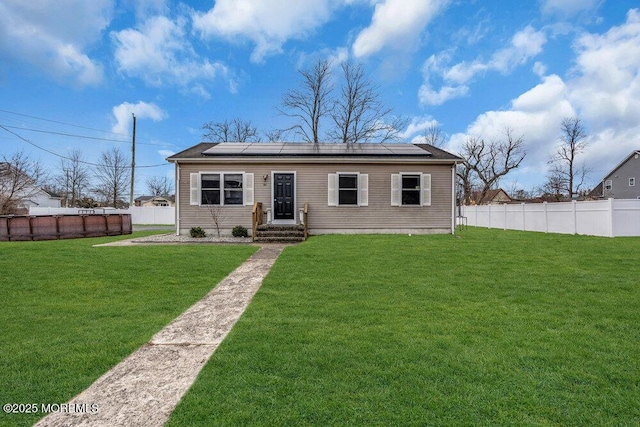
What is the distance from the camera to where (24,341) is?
124 inches

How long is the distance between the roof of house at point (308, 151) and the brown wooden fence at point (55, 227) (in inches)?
169

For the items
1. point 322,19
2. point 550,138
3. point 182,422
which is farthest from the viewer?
point 550,138

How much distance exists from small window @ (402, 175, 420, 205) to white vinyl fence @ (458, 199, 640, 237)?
21.8 feet

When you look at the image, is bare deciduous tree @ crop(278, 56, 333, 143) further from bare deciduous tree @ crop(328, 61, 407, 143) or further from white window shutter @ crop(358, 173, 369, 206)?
white window shutter @ crop(358, 173, 369, 206)

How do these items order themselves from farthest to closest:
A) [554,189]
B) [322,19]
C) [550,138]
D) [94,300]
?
[554,189]
[550,138]
[322,19]
[94,300]

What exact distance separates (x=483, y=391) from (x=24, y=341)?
4.21 metres

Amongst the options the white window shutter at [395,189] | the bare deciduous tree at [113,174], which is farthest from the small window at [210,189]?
the bare deciduous tree at [113,174]

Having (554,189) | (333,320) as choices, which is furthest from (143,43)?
(554,189)

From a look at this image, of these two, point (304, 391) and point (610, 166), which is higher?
point (610, 166)

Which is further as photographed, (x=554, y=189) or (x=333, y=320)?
(x=554, y=189)

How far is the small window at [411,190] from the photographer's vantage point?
12.9m

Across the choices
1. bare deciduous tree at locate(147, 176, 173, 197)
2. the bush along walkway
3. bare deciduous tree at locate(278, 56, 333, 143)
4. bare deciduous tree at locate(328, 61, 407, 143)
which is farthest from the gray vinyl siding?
bare deciduous tree at locate(147, 176, 173, 197)

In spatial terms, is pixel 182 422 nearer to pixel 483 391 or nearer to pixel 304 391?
pixel 304 391

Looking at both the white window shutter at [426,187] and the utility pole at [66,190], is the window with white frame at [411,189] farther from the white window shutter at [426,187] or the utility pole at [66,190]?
the utility pole at [66,190]
